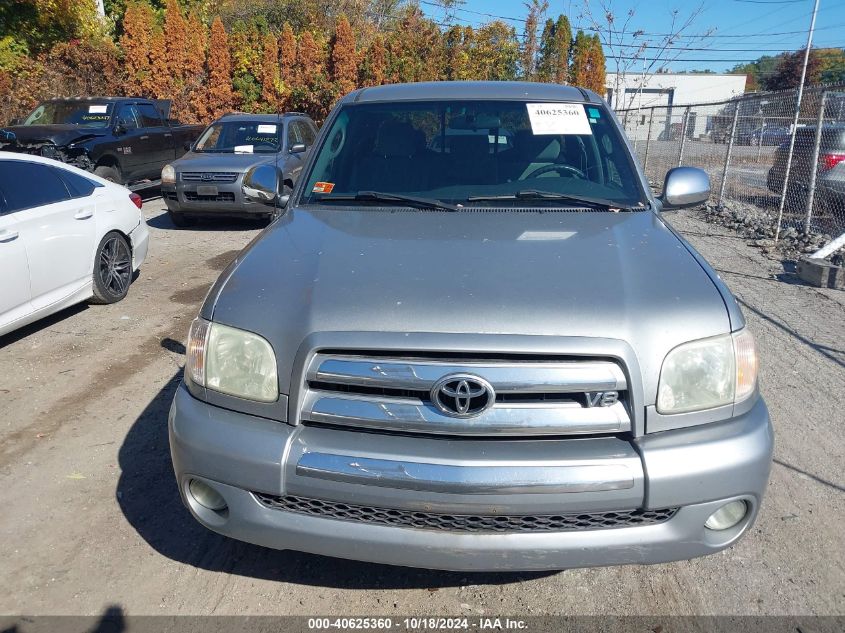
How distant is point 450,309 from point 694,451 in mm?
933

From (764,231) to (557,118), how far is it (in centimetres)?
→ 757

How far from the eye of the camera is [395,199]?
350 cm

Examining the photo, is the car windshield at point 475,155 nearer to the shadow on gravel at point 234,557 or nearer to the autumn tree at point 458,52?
the shadow on gravel at point 234,557

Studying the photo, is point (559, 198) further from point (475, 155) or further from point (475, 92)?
point (475, 92)

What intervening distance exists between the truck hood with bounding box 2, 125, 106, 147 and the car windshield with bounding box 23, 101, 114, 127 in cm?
42

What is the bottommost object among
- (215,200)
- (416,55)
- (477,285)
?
(215,200)

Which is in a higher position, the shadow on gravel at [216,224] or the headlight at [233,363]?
the headlight at [233,363]

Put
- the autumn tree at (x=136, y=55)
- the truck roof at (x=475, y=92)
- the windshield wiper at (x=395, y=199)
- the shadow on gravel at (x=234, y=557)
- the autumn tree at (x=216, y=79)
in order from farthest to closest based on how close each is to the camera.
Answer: the autumn tree at (x=216, y=79) → the autumn tree at (x=136, y=55) → the truck roof at (x=475, y=92) → the windshield wiper at (x=395, y=199) → the shadow on gravel at (x=234, y=557)

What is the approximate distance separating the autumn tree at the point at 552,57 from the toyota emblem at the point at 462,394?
76.0ft

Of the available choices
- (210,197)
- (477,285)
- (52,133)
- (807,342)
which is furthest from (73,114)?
(477,285)

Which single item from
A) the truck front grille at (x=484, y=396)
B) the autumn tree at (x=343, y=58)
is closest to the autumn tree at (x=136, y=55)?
the autumn tree at (x=343, y=58)

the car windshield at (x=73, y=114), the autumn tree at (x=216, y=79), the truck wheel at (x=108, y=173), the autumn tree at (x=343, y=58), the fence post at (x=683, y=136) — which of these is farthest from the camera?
the autumn tree at (x=343, y=58)

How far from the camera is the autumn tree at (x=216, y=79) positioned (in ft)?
68.9

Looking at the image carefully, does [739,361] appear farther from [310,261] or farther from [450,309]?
[310,261]
